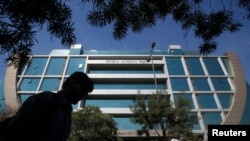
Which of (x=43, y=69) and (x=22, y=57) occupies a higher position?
(x=43, y=69)

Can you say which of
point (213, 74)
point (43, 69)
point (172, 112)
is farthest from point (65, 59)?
point (172, 112)

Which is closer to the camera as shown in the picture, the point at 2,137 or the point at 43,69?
the point at 2,137

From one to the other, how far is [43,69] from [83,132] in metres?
29.4

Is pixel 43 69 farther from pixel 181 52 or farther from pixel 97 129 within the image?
pixel 97 129

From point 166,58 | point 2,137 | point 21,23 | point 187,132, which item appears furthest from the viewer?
point 166,58

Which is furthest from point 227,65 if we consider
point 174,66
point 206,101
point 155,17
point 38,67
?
point 155,17

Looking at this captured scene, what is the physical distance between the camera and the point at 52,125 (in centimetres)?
201

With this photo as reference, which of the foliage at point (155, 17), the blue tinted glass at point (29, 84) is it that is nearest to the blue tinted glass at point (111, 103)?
the blue tinted glass at point (29, 84)

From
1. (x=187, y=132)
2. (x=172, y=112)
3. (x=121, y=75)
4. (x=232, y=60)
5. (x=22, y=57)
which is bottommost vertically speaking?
(x=22, y=57)

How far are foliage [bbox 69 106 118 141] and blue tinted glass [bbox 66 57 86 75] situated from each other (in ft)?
85.9

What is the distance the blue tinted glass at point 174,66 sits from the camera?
50697 millimetres

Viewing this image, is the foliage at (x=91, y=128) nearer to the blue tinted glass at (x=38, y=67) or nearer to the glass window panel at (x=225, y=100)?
the glass window panel at (x=225, y=100)

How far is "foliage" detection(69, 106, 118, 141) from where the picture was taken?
2381cm
